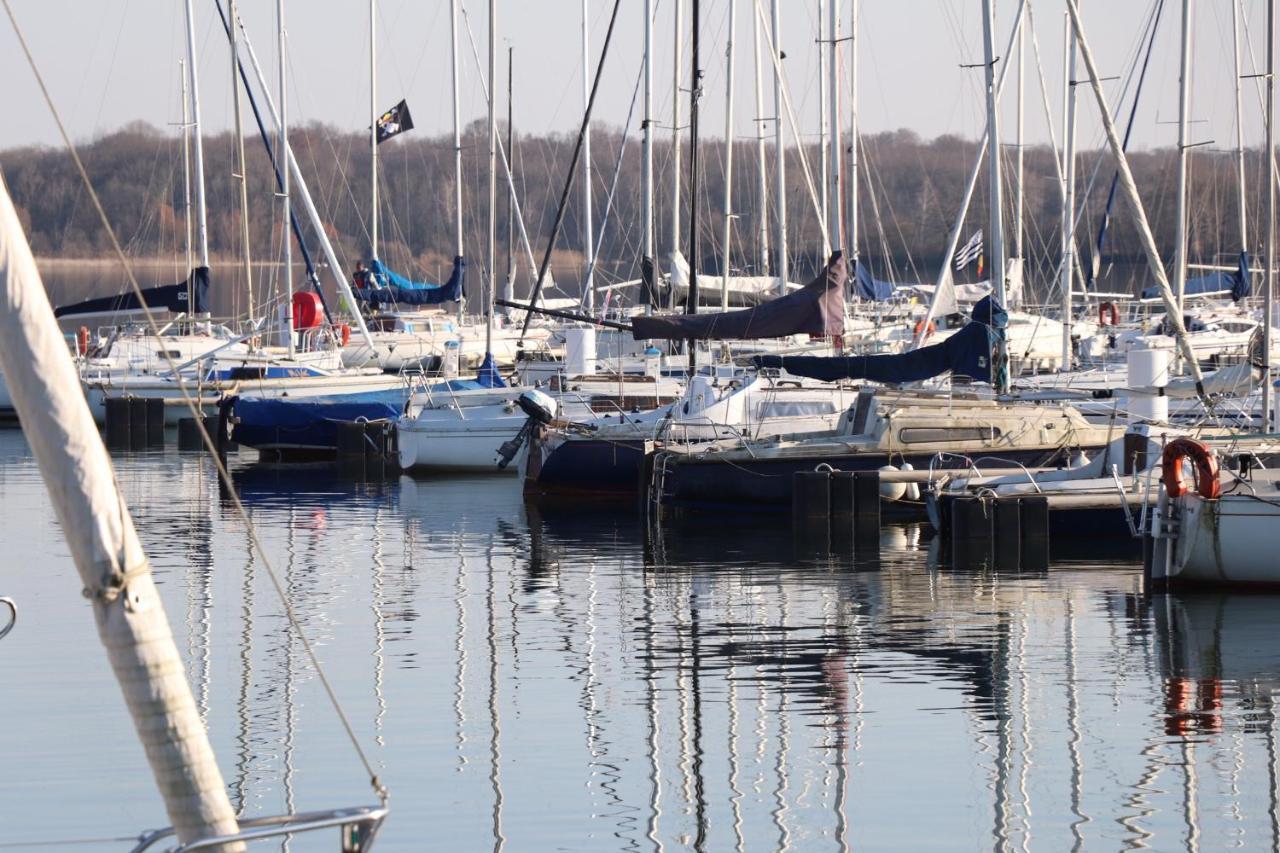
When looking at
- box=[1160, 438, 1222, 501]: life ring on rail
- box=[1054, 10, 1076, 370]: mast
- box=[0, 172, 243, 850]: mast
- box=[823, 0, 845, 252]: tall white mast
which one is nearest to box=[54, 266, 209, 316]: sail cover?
box=[823, 0, 845, 252]: tall white mast

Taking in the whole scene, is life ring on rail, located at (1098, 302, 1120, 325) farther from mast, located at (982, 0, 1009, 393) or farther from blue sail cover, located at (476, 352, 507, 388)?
mast, located at (982, 0, 1009, 393)

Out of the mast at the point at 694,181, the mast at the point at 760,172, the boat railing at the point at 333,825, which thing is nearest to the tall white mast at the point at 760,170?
the mast at the point at 760,172

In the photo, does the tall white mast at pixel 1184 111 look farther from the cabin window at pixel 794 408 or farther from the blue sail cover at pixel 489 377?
the blue sail cover at pixel 489 377

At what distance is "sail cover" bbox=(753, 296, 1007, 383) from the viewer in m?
28.1

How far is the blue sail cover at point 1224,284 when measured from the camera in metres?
51.0

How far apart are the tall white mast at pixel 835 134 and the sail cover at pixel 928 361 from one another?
7.88 metres

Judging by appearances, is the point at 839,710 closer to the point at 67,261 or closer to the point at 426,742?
the point at 426,742

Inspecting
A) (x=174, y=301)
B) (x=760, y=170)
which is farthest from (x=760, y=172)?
(x=174, y=301)

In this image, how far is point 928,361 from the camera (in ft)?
94.6

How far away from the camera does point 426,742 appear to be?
1315 centimetres

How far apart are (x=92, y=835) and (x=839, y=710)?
18.3ft

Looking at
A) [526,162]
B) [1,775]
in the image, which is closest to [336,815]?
[1,775]

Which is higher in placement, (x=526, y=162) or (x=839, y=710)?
(x=526, y=162)

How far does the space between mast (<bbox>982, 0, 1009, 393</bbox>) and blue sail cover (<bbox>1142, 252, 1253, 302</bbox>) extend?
2046cm
